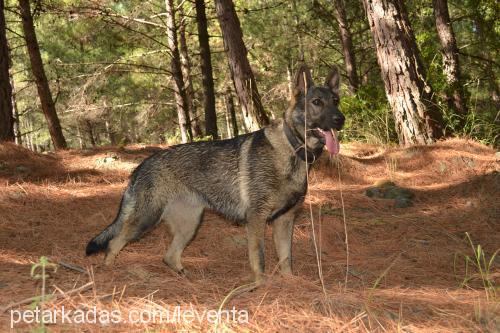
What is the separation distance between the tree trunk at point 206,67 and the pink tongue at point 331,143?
12299mm

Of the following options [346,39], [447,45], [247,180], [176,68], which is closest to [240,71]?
[247,180]

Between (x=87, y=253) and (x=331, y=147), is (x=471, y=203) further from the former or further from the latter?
(x=87, y=253)

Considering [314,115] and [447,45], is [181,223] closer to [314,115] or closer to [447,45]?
[314,115]

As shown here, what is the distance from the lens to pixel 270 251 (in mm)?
5758

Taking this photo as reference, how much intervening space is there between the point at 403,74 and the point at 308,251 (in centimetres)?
500

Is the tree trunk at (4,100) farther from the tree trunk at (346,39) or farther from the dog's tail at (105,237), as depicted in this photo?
the tree trunk at (346,39)

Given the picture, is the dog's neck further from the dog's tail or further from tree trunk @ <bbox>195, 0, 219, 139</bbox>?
tree trunk @ <bbox>195, 0, 219, 139</bbox>

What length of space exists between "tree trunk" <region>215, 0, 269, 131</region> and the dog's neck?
4530 mm

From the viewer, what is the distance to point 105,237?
15.8 feet

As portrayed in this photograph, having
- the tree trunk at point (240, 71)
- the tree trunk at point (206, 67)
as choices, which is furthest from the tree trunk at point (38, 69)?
the tree trunk at point (240, 71)

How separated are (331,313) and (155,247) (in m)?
3.38

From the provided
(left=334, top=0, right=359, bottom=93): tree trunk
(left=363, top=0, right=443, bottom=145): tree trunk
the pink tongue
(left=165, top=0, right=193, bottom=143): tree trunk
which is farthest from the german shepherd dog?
(left=334, top=0, right=359, bottom=93): tree trunk

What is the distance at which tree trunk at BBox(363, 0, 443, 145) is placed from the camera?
30.3 feet

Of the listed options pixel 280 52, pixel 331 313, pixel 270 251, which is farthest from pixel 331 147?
pixel 280 52
